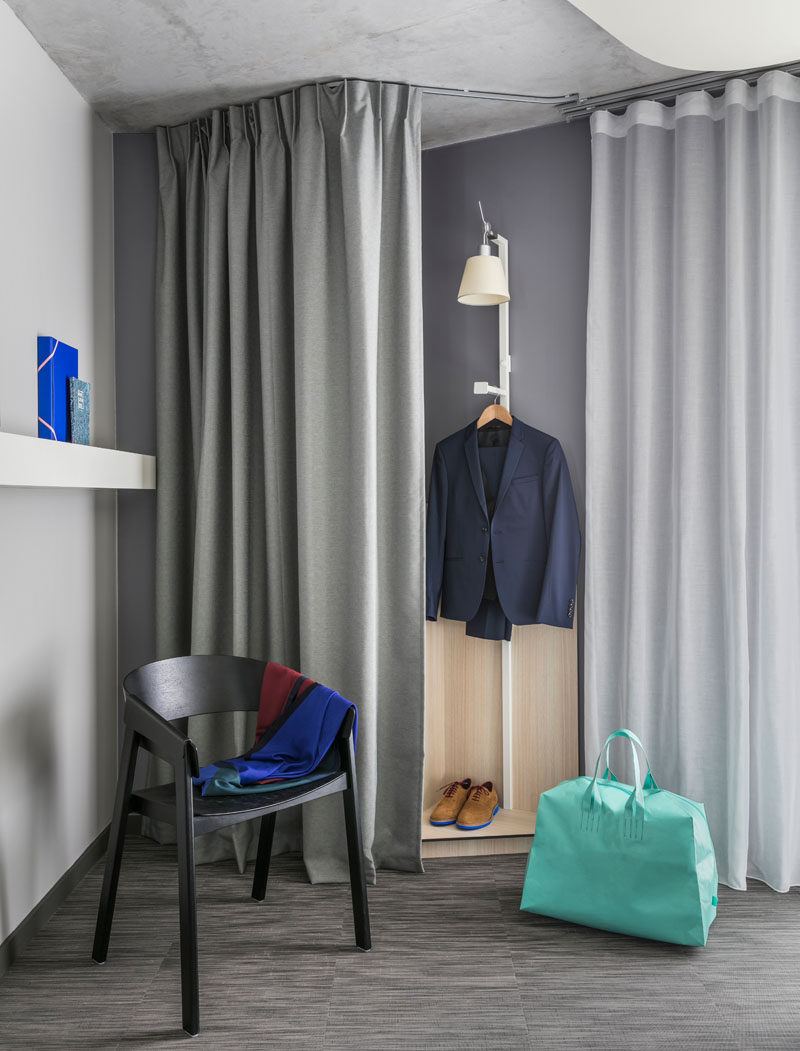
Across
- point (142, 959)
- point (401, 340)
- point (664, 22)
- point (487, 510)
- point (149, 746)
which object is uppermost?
point (664, 22)

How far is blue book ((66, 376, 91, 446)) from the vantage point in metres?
2.46

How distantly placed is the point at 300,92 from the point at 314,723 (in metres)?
2.00

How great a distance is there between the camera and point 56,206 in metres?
2.54

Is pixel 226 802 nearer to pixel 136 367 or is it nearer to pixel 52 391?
pixel 52 391

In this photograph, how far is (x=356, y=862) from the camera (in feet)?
7.27

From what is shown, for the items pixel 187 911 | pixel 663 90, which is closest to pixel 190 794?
pixel 187 911

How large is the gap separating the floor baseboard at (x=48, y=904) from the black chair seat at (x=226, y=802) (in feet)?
1.55

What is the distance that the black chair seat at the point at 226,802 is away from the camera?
2.01m

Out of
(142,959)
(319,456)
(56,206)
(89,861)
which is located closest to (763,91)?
(319,456)

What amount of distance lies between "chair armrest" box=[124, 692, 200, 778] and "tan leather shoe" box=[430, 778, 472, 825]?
3.45 feet

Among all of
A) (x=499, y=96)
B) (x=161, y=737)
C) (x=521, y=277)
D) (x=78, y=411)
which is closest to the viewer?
(x=161, y=737)

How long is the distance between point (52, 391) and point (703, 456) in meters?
1.99

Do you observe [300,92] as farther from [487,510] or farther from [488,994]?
[488,994]

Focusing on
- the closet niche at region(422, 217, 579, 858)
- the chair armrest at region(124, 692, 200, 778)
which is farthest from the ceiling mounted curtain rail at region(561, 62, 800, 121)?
the chair armrest at region(124, 692, 200, 778)
